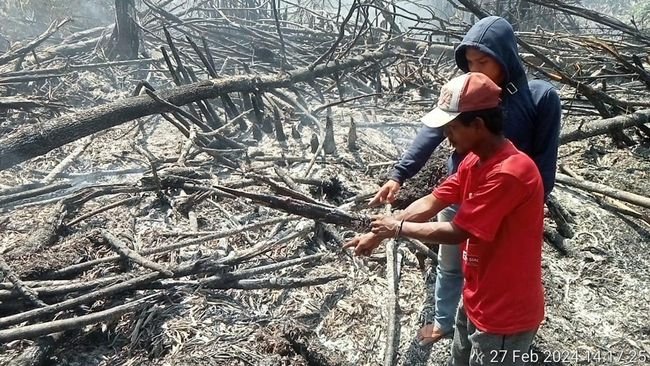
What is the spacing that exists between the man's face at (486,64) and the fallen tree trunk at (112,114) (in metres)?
3.80

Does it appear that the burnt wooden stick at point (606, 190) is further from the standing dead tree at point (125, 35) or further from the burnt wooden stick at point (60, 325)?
the standing dead tree at point (125, 35)

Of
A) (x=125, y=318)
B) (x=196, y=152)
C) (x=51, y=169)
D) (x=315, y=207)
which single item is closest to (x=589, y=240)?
(x=315, y=207)

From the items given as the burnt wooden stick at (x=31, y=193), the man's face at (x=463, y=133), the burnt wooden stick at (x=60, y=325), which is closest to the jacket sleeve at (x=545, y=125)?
the man's face at (x=463, y=133)

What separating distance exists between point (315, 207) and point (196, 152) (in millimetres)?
2712

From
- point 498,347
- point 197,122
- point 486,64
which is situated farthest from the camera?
point 197,122

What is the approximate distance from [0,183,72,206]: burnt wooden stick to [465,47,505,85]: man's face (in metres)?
3.75

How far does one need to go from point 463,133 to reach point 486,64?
1.78 feet

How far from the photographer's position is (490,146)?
1638 millimetres

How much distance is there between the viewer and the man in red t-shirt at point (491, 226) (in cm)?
158

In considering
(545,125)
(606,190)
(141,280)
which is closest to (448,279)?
(545,125)

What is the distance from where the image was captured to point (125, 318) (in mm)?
2580

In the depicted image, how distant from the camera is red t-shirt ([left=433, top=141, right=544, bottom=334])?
5.14 feet

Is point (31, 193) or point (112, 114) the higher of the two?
point (112, 114)

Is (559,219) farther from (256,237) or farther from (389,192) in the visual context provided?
(256,237)
